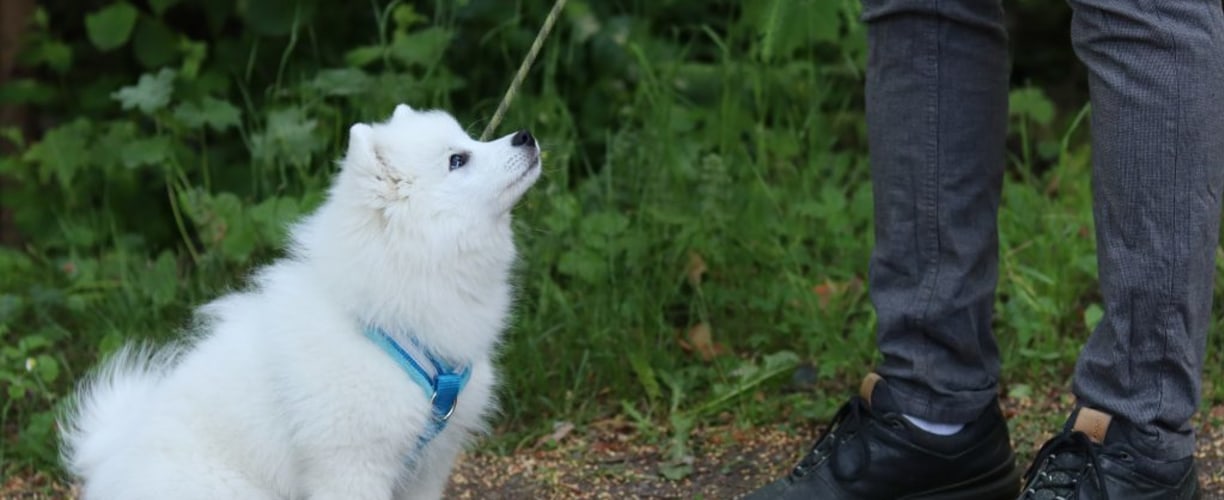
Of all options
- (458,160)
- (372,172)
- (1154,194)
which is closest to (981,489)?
(1154,194)

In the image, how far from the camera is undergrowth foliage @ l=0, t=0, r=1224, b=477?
3.95 m

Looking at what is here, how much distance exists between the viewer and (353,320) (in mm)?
2719

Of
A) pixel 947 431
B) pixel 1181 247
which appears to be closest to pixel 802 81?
pixel 947 431

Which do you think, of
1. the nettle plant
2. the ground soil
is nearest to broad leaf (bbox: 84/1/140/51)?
the nettle plant

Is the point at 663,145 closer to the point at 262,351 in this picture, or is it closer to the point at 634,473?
the point at 634,473

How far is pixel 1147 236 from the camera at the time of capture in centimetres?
258

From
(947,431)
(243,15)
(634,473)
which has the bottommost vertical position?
(634,473)

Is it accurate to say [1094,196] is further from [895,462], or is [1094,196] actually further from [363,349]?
[363,349]

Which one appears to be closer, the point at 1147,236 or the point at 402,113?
the point at 1147,236

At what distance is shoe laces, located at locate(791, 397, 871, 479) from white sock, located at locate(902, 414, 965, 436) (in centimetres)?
10

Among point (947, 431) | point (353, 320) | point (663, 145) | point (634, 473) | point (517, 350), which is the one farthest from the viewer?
point (663, 145)

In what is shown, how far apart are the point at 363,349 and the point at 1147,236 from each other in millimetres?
1312

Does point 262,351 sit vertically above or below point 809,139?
above

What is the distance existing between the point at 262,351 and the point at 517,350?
1.27m
